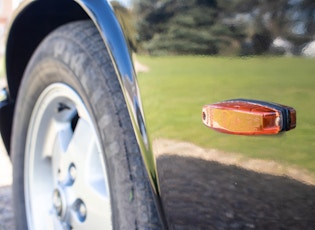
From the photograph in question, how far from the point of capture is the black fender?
1.51 meters

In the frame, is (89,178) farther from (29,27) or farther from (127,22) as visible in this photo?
(29,27)

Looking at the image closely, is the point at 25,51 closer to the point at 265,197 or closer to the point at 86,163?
the point at 86,163

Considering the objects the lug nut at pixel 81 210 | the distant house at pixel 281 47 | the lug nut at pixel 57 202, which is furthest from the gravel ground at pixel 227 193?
the lug nut at pixel 57 202

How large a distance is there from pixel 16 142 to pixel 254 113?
1416mm

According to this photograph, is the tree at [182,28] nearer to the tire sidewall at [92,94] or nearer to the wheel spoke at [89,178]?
the tire sidewall at [92,94]

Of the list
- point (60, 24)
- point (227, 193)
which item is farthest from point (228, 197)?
point (60, 24)

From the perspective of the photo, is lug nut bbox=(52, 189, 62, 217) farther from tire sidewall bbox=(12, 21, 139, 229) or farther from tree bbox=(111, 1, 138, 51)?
tree bbox=(111, 1, 138, 51)

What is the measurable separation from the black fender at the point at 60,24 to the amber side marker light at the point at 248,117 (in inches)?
10.6

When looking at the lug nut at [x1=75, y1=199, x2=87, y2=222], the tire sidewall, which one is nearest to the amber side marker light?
the tire sidewall

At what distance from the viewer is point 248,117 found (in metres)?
1.22

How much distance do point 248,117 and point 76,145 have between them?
0.89 meters

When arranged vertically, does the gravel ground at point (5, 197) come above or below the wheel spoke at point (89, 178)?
below

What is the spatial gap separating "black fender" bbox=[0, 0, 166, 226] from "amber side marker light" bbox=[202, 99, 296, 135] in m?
0.27

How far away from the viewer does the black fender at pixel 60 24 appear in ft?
4.97
